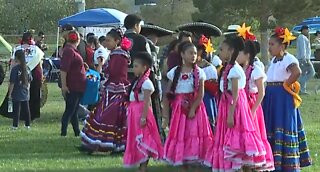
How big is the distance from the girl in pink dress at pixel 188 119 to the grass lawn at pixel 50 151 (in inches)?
33.1

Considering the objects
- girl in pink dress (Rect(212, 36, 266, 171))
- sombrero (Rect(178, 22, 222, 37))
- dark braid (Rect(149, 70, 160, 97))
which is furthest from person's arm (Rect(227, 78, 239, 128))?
sombrero (Rect(178, 22, 222, 37))

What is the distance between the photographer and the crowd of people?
331 inches

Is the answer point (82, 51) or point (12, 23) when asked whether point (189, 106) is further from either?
point (12, 23)

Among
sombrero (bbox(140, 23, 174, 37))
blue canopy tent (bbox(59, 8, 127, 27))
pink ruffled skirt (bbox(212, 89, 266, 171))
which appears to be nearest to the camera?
pink ruffled skirt (bbox(212, 89, 266, 171))

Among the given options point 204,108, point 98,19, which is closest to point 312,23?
point 98,19

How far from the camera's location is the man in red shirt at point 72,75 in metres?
11.7

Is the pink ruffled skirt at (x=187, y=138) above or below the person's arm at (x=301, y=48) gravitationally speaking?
below

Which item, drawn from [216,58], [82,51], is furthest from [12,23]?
[216,58]

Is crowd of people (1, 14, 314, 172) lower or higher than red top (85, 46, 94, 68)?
lower

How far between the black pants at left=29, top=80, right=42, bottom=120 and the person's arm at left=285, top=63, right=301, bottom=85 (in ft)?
21.5

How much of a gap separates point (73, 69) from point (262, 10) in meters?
24.0

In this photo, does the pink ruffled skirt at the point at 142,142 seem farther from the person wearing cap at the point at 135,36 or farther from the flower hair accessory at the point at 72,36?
the flower hair accessory at the point at 72,36

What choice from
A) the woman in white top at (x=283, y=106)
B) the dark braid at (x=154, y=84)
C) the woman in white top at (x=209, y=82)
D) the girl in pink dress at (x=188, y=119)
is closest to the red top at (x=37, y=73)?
the dark braid at (x=154, y=84)

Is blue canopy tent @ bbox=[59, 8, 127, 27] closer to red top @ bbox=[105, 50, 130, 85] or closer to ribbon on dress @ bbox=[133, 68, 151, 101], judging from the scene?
red top @ bbox=[105, 50, 130, 85]
